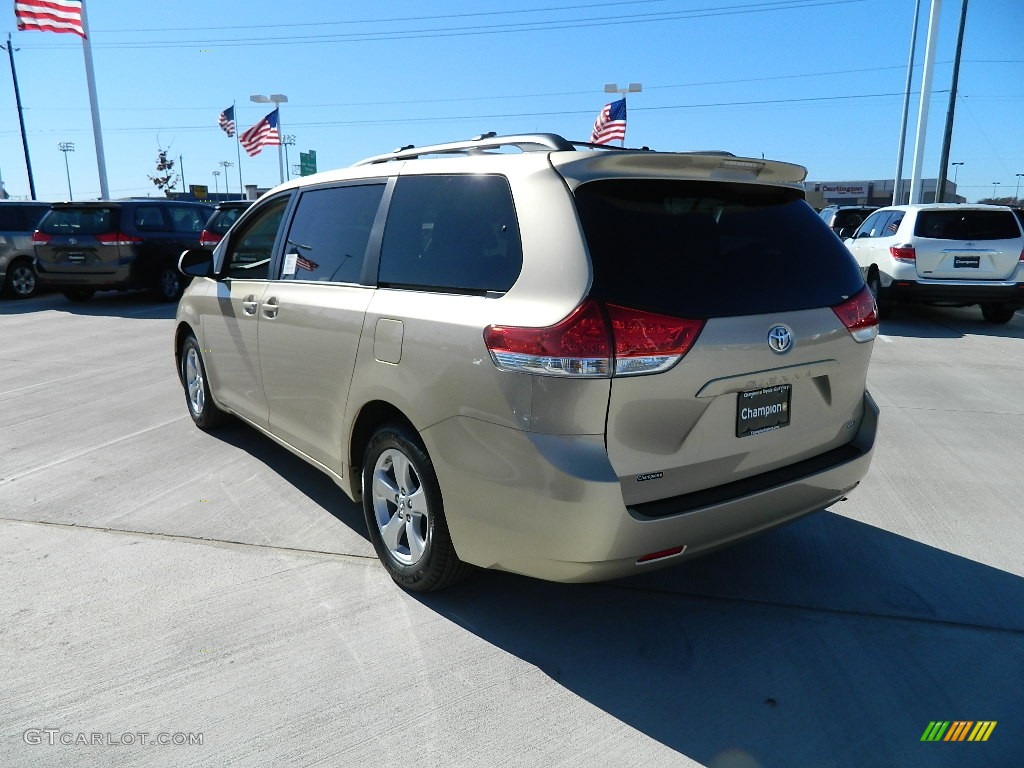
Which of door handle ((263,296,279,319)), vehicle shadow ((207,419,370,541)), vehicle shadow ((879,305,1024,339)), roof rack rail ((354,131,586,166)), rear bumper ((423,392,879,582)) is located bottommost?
vehicle shadow ((879,305,1024,339))

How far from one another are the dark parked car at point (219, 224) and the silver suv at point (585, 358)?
1044cm

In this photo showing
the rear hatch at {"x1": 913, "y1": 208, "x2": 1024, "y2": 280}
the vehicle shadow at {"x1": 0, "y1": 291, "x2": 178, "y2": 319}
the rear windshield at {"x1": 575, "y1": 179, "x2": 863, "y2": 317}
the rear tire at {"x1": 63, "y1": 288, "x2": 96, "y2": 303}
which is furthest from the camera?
the rear tire at {"x1": 63, "y1": 288, "x2": 96, "y2": 303}

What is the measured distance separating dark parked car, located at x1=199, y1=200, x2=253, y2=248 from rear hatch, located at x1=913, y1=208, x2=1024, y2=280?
10467 mm

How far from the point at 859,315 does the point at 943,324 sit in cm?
962

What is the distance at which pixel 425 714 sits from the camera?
8.42 feet

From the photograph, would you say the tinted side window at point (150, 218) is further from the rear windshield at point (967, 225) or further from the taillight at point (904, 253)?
the rear windshield at point (967, 225)

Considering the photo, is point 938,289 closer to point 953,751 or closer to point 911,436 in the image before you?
point 911,436

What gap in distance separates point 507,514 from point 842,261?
178 centimetres

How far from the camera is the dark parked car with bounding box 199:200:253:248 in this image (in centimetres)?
1302

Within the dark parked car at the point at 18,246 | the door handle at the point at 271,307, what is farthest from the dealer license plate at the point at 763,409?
the dark parked car at the point at 18,246

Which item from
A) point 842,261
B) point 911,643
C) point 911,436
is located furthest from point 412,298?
point 911,436

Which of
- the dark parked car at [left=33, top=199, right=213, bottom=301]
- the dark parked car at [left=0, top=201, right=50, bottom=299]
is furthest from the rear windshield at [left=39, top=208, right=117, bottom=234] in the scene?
the dark parked car at [left=0, top=201, right=50, bottom=299]

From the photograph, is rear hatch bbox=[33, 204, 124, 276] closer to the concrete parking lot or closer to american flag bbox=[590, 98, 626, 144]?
the concrete parking lot

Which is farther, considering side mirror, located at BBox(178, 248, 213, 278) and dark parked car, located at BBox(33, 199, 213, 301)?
dark parked car, located at BBox(33, 199, 213, 301)
